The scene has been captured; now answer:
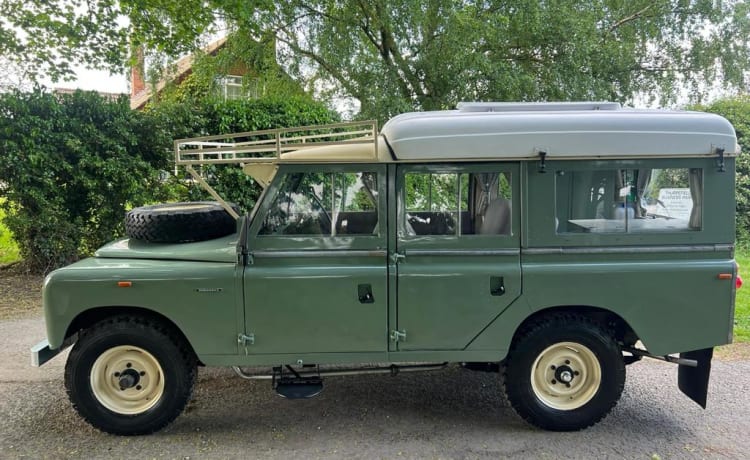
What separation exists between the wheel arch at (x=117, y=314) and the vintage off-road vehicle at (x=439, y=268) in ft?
0.05

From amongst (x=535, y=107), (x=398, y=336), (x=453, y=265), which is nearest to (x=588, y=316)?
(x=453, y=265)

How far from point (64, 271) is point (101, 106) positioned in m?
5.49

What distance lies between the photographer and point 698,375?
380 centimetres

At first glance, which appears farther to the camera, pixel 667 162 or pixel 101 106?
pixel 101 106

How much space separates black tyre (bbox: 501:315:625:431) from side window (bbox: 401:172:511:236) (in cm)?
86

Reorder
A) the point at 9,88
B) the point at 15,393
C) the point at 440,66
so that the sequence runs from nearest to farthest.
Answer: the point at 15,393, the point at 9,88, the point at 440,66

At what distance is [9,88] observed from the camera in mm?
7957

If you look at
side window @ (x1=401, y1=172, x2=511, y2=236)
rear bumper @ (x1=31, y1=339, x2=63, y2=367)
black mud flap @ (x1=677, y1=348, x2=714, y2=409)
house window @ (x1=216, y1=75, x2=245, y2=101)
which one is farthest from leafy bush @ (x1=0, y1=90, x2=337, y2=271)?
black mud flap @ (x1=677, y1=348, x2=714, y2=409)

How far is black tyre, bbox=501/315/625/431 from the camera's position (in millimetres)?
3676

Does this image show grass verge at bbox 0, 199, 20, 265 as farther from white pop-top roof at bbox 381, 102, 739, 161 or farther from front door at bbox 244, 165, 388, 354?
white pop-top roof at bbox 381, 102, 739, 161

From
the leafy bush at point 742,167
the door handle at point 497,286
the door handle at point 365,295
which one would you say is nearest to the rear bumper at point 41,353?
the door handle at point 365,295

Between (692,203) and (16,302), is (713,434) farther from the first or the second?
(16,302)

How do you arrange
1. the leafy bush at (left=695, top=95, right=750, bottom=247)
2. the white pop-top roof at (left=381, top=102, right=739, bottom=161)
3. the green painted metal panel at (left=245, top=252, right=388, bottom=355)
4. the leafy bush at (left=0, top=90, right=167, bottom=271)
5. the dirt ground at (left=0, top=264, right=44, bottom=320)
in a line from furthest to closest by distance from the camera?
1. the leafy bush at (left=695, top=95, right=750, bottom=247)
2. the leafy bush at (left=0, top=90, right=167, bottom=271)
3. the dirt ground at (left=0, top=264, right=44, bottom=320)
4. the green painted metal panel at (left=245, top=252, right=388, bottom=355)
5. the white pop-top roof at (left=381, top=102, right=739, bottom=161)

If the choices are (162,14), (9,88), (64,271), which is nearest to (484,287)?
A: (64,271)
